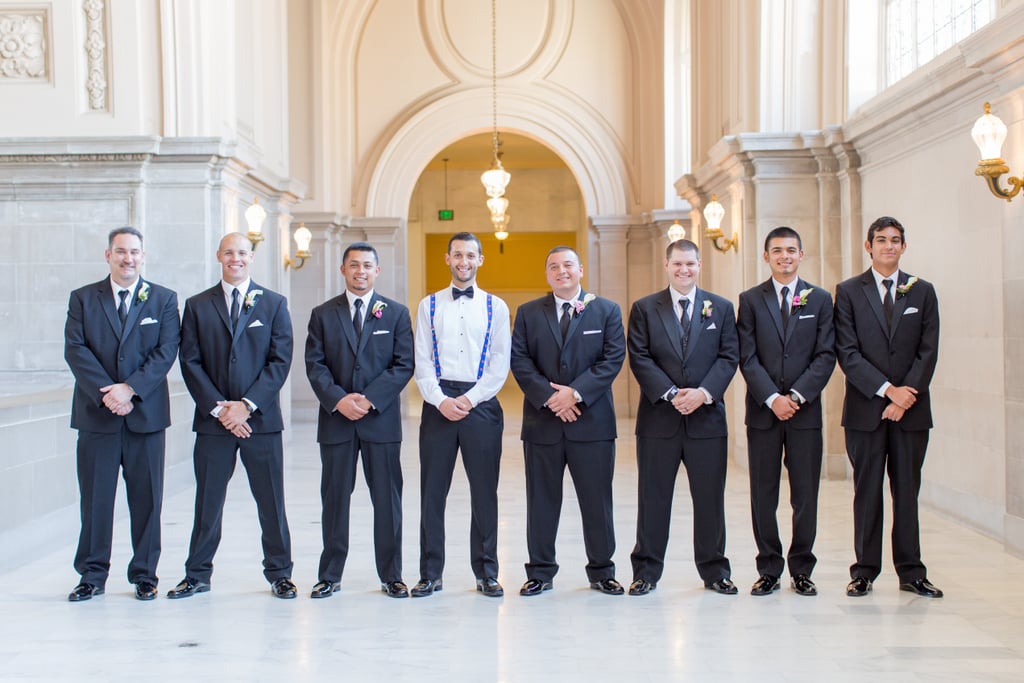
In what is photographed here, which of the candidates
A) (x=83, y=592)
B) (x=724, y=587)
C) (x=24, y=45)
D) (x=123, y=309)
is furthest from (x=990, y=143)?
(x=24, y=45)

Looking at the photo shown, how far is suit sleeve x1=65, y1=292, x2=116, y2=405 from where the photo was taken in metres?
5.74

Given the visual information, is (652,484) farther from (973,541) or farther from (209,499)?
(973,541)

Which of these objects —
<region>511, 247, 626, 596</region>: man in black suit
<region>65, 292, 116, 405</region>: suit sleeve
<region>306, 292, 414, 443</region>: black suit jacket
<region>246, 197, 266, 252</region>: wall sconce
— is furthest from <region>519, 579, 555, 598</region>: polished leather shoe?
<region>246, 197, 266, 252</region>: wall sconce

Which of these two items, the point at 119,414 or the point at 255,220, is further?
the point at 255,220

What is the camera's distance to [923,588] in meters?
5.77

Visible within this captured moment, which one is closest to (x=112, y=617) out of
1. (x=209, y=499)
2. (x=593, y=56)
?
(x=209, y=499)

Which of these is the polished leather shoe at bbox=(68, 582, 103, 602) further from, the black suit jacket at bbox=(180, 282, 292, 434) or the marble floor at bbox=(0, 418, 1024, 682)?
the black suit jacket at bbox=(180, 282, 292, 434)

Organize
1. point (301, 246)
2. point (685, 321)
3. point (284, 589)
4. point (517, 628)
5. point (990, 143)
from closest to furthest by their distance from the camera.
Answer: point (517, 628), point (284, 589), point (685, 321), point (990, 143), point (301, 246)

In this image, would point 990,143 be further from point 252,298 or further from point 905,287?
point 252,298

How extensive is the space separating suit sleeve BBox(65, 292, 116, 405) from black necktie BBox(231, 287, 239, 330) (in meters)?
0.71

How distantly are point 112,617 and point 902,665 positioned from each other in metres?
3.71

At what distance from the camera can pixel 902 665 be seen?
15.1 feet

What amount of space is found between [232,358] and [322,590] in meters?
1.32

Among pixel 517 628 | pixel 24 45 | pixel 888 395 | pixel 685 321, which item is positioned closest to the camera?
pixel 517 628
